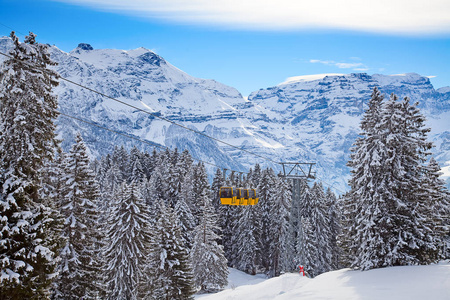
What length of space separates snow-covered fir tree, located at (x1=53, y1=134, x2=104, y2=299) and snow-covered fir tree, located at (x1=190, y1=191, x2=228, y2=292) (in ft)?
64.9

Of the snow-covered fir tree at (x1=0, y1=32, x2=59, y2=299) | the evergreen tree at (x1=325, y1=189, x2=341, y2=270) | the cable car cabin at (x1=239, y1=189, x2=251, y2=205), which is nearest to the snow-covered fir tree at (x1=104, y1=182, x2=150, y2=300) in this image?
the cable car cabin at (x1=239, y1=189, x2=251, y2=205)

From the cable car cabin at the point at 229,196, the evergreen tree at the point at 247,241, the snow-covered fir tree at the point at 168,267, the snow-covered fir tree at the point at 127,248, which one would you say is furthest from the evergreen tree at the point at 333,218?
the snow-covered fir tree at the point at 127,248

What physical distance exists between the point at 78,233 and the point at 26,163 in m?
9.22

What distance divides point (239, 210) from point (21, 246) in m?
47.8

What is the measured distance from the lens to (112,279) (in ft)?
104

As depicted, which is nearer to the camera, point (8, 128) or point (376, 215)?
point (8, 128)

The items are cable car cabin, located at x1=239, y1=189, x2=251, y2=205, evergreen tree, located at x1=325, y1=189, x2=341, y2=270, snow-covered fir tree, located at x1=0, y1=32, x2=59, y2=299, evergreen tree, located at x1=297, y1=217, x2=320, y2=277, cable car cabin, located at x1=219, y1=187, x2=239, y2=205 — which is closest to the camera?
snow-covered fir tree, located at x1=0, y1=32, x2=59, y2=299

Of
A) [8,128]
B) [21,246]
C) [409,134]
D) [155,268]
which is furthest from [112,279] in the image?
[409,134]

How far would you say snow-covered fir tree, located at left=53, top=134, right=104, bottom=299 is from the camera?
24.0 m

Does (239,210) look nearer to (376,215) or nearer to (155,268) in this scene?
(155,268)

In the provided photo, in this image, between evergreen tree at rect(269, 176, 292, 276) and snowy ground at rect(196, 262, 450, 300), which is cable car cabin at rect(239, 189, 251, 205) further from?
evergreen tree at rect(269, 176, 292, 276)

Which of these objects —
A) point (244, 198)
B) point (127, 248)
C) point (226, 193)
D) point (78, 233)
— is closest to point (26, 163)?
point (78, 233)

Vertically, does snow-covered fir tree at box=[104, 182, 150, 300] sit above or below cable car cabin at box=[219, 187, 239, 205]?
below

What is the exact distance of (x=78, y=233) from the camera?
25.4 meters
